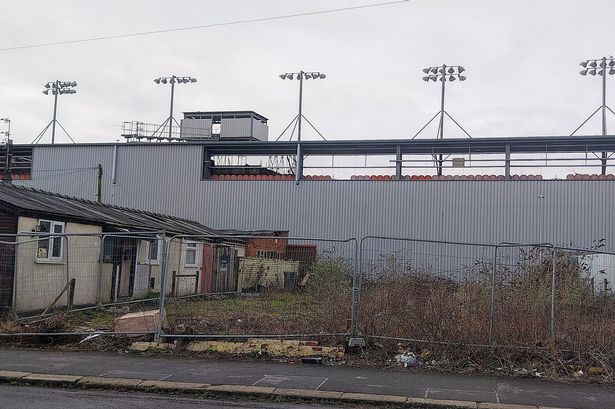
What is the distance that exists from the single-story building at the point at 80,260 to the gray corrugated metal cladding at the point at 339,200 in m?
17.9

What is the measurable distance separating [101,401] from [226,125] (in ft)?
129

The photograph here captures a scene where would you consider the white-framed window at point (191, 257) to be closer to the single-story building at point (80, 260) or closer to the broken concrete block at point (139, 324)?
the single-story building at point (80, 260)

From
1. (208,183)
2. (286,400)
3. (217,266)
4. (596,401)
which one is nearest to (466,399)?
(596,401)

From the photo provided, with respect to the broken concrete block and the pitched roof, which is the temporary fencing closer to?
the broken concrete block

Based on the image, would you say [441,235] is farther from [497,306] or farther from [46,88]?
[46,88]

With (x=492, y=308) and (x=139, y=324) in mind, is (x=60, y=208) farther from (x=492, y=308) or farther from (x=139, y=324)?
(x=492, y=308)

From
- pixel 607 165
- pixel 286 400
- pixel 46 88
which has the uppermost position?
pixel 46 88

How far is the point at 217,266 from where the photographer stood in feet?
50.3

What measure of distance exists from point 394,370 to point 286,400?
7.38ft

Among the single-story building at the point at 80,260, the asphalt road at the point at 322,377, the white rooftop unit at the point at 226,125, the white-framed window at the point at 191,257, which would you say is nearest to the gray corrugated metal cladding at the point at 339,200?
the white rooftop unit at the point at 226,125

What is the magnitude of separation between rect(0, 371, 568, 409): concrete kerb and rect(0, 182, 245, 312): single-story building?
3855 millimetres

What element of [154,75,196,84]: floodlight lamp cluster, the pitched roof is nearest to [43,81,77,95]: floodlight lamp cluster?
[154,75,196,84]: floodlight lamp cluster

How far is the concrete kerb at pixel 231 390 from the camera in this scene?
322 inches

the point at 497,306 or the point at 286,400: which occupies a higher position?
the point at 497,306
